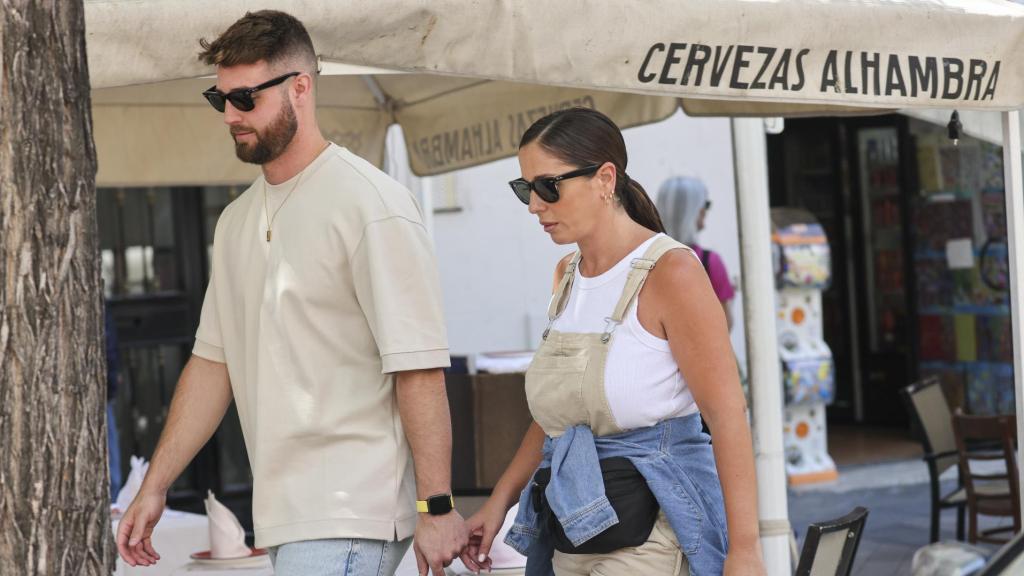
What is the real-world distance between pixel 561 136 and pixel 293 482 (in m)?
0.83

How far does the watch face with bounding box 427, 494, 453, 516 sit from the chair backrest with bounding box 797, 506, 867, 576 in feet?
Result: 2.18

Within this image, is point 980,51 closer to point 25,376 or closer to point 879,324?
point 25,376

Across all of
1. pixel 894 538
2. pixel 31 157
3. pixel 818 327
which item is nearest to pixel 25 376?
pixel 31 157

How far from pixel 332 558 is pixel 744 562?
0.76 meters

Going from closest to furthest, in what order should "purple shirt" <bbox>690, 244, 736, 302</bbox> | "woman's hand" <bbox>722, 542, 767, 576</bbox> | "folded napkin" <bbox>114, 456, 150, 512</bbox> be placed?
"woman's hand" <bbox>722, 542, 767, 576</bbox> < "folded napkin" <bbox>114, 456, 150, 512</bbox> < "purple shirt" <bbox>690, 244, 736, 302</bbox>

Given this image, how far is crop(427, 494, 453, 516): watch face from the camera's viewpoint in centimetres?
288

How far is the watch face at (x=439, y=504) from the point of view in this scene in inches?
113

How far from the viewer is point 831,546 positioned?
299 cm

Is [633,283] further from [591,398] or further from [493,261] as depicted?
[493,261]

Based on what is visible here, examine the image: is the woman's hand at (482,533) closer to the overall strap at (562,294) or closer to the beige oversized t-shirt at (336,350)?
A: the beige oversized t-shirt at (336,350)

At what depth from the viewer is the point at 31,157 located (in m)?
2.43

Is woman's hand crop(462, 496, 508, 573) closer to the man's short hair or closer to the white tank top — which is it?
the white tank top

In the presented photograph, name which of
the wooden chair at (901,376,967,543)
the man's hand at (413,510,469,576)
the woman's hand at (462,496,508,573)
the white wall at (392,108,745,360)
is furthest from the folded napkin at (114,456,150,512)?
the white wall at (392,108,745,360)

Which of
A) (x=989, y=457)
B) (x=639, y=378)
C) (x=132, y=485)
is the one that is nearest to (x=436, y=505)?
(x=639, y=378)
